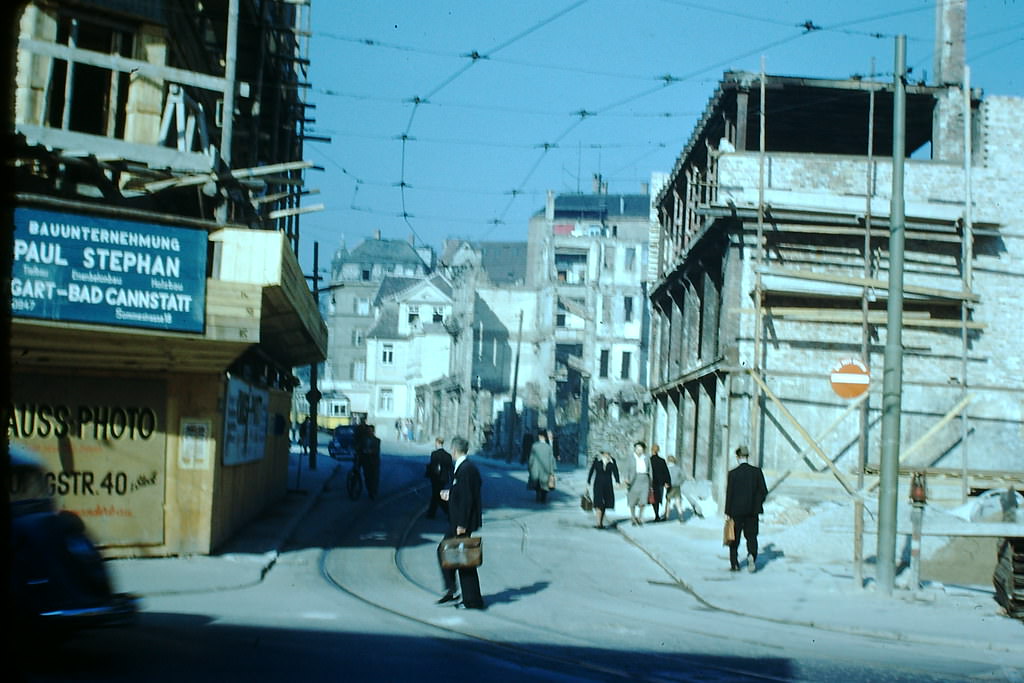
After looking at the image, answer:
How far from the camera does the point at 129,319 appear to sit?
12.1 metres

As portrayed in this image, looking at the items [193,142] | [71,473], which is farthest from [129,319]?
[193,142]

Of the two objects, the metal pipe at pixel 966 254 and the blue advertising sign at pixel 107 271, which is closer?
the blue advertising sign at pixel 107 271

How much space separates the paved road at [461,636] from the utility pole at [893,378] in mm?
2426

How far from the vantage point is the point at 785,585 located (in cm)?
1398

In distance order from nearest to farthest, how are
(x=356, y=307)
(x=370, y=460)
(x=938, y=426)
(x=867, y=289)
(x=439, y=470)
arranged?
(x=439, y=470) < (x=938, y=426) < (x=867, y=289) < (x=370, y=460) < (x=356, y=307)

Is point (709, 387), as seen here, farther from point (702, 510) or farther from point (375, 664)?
point (375, 664)

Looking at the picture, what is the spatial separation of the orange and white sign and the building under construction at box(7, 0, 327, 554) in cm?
737

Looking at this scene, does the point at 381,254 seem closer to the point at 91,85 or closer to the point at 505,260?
the point at 505,260

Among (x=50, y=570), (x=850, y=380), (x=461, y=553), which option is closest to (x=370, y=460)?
(x=850, y=380)

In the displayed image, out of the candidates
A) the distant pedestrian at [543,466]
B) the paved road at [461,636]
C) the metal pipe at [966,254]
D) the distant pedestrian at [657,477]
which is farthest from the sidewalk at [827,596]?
the distant pedestrian at [543,466]

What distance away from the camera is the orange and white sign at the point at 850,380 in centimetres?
1405

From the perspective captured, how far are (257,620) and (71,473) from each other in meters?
4.52

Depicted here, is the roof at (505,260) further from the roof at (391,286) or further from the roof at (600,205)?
the roof at (600,205)

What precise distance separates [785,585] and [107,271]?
368 inches
